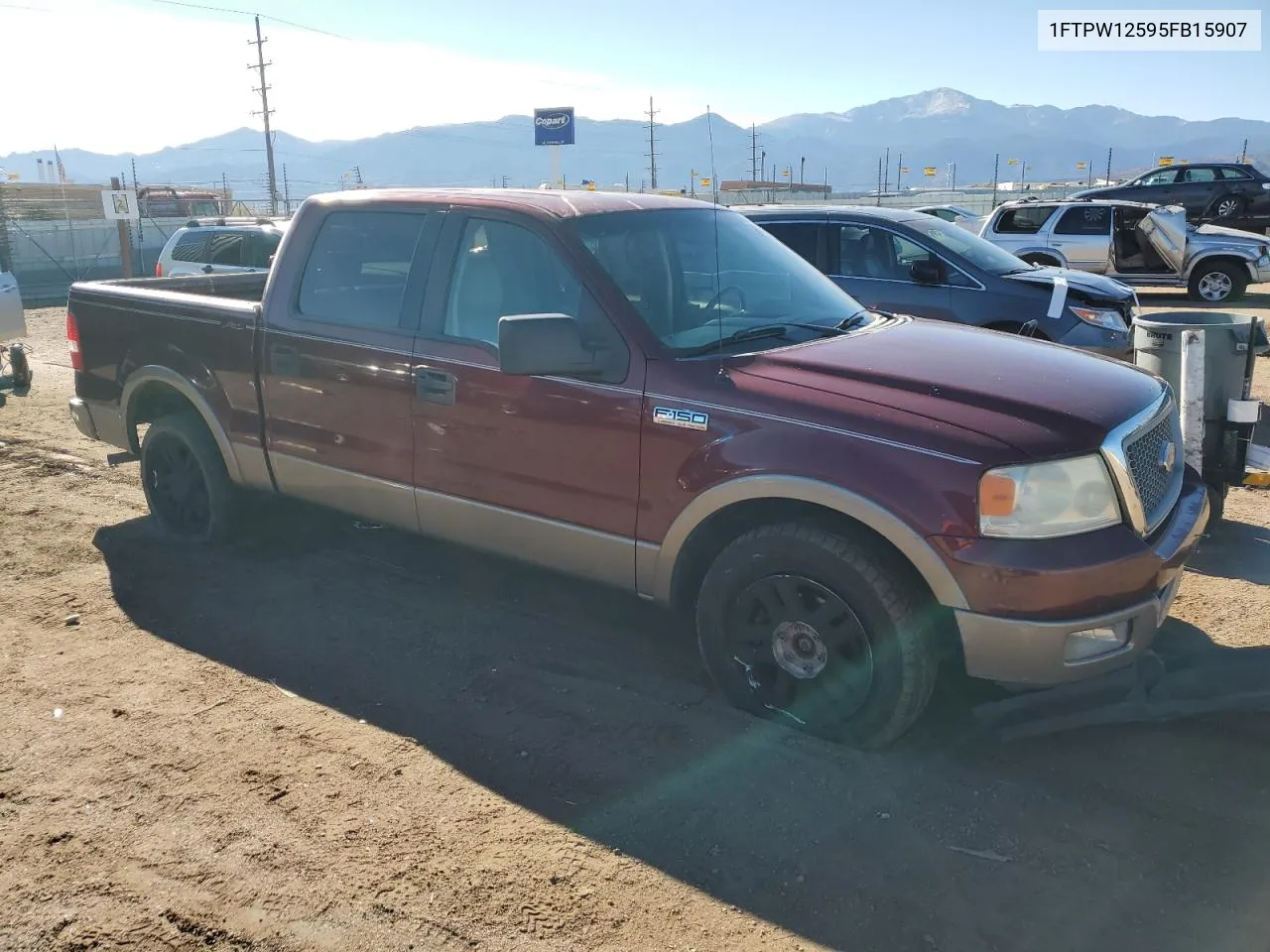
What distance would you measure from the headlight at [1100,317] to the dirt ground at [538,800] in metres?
3.59

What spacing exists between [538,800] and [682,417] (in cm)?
139

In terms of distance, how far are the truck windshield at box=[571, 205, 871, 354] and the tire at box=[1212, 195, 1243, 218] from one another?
809 inches

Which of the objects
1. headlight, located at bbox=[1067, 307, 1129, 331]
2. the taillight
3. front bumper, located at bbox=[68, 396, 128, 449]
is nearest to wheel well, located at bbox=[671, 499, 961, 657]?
front bumper, located at bbox=[68, 396, 128, 449]

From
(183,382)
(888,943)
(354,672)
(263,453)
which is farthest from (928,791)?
(183,382)

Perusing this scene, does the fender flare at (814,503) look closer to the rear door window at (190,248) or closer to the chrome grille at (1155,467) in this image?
the chrome grille at (1155,467)

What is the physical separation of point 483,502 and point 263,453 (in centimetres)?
149

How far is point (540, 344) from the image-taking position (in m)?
3.56

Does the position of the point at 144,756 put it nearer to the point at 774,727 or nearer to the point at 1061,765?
the point at 774,727

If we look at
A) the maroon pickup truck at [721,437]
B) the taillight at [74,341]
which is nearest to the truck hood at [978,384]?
the maroon pickup truck at [721,437]

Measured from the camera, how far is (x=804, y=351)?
3.76 meters

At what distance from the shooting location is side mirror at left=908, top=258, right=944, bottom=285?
7.95 metres

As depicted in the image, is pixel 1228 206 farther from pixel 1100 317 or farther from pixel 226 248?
pixel 226 248

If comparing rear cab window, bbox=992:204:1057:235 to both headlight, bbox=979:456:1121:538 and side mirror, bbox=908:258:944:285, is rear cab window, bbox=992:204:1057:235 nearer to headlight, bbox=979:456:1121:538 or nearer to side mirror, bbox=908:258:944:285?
side mirror, bbox=908:258:944:285

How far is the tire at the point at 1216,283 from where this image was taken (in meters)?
15.8
